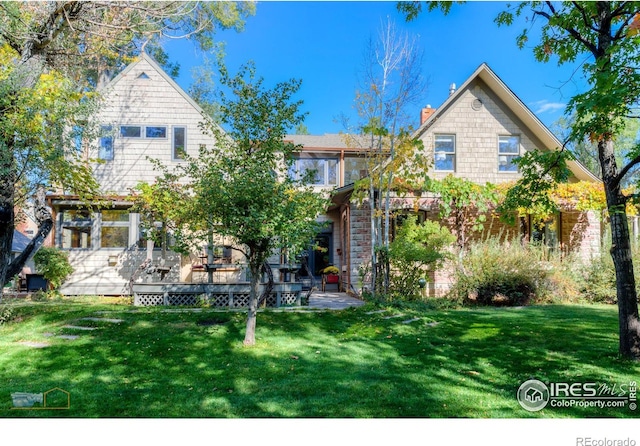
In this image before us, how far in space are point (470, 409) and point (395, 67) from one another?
8.98 metres

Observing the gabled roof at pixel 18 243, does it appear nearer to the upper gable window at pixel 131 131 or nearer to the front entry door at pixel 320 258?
the upper gable window at pixel 131 131

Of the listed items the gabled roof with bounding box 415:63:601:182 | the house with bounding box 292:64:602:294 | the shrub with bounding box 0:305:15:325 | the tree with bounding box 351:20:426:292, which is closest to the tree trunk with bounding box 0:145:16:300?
the shrub with bounding box 0:305:15:325

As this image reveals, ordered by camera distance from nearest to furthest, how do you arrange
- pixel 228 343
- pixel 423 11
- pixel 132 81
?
pixel 228 343 < pixel 423 11 < pixel 132 81

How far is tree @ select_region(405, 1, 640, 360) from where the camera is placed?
11.2 ft

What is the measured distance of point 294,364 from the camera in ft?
15.2

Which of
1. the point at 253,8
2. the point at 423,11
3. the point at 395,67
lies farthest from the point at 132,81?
the point at 423,11

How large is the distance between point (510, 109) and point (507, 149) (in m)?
1.36

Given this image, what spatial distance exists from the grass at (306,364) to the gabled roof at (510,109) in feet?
23.1

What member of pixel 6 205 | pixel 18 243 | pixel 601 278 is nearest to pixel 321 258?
pixel 601 278

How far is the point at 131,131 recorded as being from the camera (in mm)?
13086

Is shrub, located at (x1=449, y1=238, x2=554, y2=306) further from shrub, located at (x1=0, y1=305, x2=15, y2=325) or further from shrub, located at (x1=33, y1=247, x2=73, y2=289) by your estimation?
shrub, located at (x1=33, y1=247, x2=73, y2=289)

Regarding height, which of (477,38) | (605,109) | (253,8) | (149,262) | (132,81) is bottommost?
(149,262)

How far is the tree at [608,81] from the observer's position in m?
3.42
